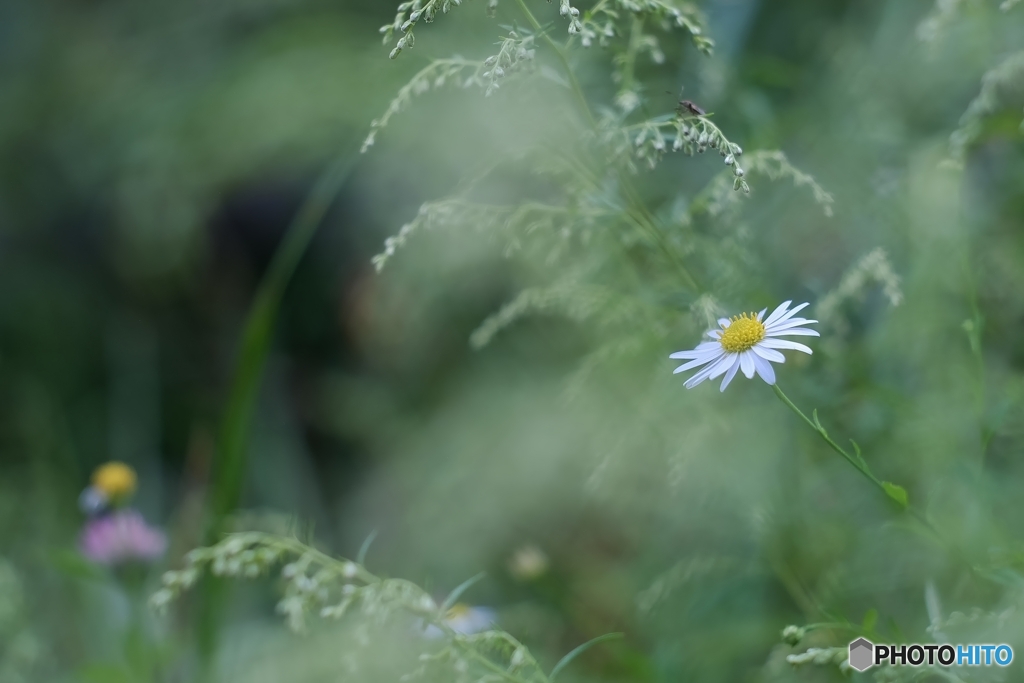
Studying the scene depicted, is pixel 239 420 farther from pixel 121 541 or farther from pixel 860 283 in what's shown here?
pixel 860 283

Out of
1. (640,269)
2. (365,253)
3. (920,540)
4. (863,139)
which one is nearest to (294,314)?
(365,253)

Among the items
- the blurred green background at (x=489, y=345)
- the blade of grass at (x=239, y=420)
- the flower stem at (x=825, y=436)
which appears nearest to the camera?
the flower stem at (x=825, y=436)

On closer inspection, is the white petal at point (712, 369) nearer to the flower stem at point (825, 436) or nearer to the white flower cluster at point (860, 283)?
the flower stem at point (825, 436)

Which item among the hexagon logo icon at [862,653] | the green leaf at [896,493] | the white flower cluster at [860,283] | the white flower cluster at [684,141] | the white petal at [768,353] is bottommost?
the hexagon logo icon at [862,653]

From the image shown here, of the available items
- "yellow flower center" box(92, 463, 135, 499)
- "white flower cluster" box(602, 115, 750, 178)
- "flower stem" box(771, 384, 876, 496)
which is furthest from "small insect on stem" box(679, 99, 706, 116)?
"yellow flower center" box(92, 463, 135, 499)

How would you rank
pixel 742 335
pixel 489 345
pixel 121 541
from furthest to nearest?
1. pixel 489 345
2. pixel 121 541
3. pixel 742 335

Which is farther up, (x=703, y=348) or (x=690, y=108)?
(x=690, y=108)

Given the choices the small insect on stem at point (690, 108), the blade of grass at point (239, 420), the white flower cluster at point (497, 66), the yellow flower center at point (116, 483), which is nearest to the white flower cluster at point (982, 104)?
the small insect on stem at point (690, 108)

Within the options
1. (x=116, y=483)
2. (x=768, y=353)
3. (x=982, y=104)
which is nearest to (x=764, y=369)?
(x=768, y=353)

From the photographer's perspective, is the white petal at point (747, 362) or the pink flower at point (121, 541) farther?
the pink flower at point (121, 541)
